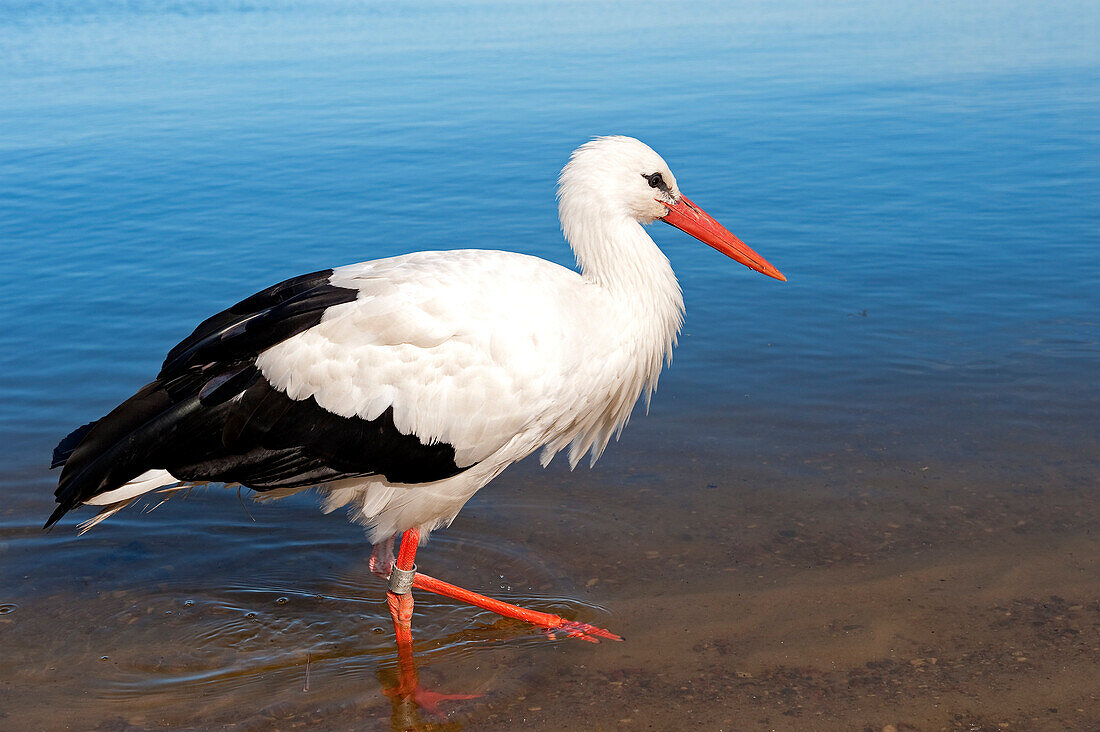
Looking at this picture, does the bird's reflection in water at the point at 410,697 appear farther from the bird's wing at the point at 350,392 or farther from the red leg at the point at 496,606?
the bird's wing at the point at 350,392

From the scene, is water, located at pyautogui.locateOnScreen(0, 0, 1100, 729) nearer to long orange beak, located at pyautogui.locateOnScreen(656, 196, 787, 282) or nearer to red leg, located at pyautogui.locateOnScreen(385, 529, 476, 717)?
red leg, located at pyautogui.locateOnScreen(385, 529, 476, 717)

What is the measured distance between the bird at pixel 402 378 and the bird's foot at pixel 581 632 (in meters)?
0.01

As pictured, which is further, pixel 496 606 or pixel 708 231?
pixel 708 231

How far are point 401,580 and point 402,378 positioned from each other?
972mm

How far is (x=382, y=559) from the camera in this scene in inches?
191

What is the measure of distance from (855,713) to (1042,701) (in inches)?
27.0

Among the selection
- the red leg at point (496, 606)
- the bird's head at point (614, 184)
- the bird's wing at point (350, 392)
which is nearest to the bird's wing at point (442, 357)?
the bird's wing at point (350, 392)

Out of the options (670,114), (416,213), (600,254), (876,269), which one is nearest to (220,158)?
(416,213)

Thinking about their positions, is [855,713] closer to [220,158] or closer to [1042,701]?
[1042,701]

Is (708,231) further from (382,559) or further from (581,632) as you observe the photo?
(382,559)

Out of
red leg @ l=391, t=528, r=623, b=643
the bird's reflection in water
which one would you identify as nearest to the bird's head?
red leg @ l=391, t=528, r=623, b=643

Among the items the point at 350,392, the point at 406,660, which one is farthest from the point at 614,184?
the point at 406,660

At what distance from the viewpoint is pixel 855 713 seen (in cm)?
390

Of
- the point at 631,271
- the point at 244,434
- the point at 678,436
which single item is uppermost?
the point at 631,271
